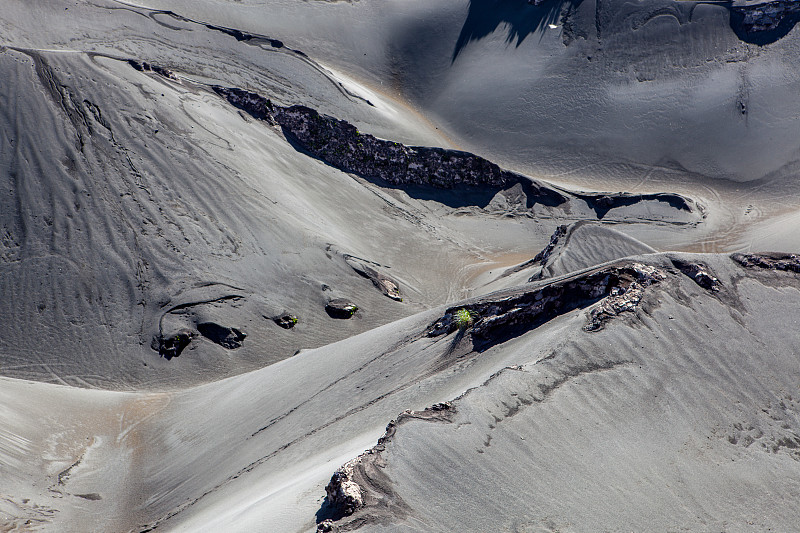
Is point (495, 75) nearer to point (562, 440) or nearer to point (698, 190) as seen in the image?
point (698, 190)

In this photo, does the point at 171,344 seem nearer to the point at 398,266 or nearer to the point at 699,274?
the point at 398,266

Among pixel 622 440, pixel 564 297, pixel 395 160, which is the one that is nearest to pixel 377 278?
pixel 395 160

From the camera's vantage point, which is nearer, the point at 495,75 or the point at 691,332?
the point at 691,332

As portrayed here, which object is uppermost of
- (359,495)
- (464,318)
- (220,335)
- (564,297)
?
(220,335)

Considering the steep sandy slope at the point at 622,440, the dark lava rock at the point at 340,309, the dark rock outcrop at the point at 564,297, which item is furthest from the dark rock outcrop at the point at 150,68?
the steep sandy slope at the point at 622,440

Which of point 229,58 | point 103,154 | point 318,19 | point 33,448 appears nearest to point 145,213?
point 103,154

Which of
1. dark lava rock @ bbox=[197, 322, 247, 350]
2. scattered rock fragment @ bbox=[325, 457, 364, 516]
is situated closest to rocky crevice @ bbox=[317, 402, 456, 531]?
scattered rock fragment @ bbox=[325, 457, 364, 516]
